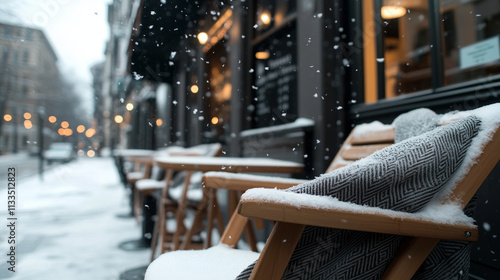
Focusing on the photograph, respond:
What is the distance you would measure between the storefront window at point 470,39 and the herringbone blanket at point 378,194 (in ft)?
4.88

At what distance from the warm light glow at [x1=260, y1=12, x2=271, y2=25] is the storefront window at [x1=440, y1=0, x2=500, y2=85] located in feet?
6.15

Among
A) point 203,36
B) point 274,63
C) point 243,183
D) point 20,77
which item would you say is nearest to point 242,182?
point 243,183

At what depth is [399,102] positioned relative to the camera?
2.14 meters

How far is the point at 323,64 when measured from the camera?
265cm

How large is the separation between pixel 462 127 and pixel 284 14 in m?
3.17

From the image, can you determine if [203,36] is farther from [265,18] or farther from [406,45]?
[406,45]

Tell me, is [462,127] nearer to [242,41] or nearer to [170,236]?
[170,236]

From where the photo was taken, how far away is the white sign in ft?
8.81

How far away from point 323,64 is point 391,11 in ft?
2.33

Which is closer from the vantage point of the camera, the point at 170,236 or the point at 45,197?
the point at 170,236

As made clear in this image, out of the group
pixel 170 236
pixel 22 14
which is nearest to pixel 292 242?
pixel 22 14

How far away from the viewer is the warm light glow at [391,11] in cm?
260

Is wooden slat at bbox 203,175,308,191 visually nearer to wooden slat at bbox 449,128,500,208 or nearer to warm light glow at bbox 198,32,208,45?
wooden slat at bbox 449,128,500,208

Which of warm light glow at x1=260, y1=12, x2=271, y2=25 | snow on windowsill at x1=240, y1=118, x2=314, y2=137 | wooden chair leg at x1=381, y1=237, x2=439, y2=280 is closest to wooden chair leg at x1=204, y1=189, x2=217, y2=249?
snow on windowsill at x1=240, y1=118, x2=314, y2=137
